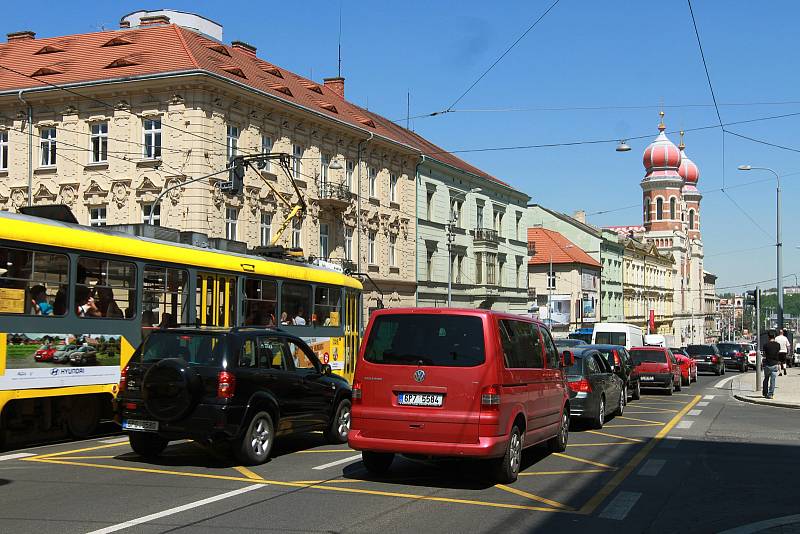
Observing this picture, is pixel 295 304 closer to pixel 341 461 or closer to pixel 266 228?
pixel 341 461

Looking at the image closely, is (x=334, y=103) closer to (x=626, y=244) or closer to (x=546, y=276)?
(x=546, y=276)

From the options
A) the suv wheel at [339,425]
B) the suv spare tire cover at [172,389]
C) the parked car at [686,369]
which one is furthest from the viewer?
the parked car at [686,369]

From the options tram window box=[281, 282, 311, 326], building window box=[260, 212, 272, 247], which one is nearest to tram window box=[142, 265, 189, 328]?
tram window box=[281, 282, 311, 326]

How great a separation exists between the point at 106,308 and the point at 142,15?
35.5 metres

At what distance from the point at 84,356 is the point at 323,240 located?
31.5 metres

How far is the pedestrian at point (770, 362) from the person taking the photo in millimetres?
25172

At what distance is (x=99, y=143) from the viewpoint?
38.8 m

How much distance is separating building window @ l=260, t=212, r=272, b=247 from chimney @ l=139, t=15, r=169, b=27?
1156 centimetres

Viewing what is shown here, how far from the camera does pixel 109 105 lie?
1511 inches

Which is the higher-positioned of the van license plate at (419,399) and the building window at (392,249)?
the building window at (392,249)

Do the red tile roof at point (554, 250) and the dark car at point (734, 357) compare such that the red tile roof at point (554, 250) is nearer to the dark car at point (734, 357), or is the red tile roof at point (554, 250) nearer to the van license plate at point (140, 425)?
the dark car at point (734, 357)

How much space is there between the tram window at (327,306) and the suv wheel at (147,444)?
8600 mm

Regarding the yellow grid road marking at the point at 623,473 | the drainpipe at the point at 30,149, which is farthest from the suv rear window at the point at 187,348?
the drainpipe at the point at 30,149

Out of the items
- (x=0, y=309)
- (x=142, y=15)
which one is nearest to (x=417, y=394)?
(x=0, y=309)
